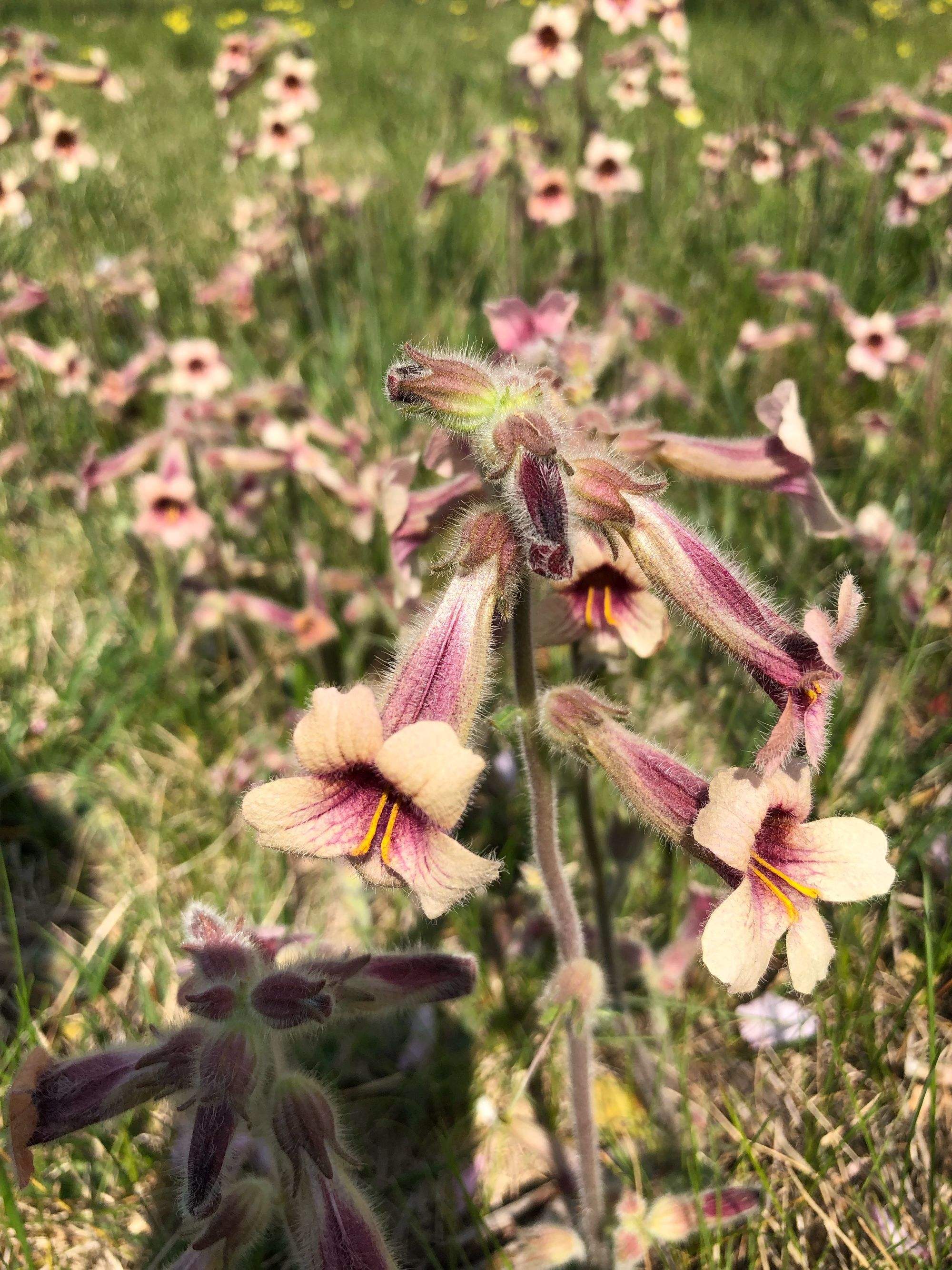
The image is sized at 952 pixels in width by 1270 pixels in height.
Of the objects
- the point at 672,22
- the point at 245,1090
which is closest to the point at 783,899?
the point at 245,1090

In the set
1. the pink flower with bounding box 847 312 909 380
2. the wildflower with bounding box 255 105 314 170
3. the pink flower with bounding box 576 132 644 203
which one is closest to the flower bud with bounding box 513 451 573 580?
the pink flower with bounding box 847 312 909 380

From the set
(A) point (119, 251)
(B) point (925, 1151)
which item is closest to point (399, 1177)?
(B) point (925, 1151)

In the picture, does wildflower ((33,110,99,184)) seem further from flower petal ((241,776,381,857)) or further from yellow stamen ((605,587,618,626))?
flower petal ((241,776,381,857))

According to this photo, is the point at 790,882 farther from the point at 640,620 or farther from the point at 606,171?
the point at 606,171

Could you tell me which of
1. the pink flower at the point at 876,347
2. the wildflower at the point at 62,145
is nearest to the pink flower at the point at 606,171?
the pink flower at the point at 876,347

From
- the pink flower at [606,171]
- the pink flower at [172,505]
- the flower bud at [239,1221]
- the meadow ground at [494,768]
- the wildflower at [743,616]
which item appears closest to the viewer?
the wildflower at [743,616]

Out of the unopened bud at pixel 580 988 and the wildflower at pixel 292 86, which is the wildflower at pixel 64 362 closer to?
the wildflower at pixel 292 86
